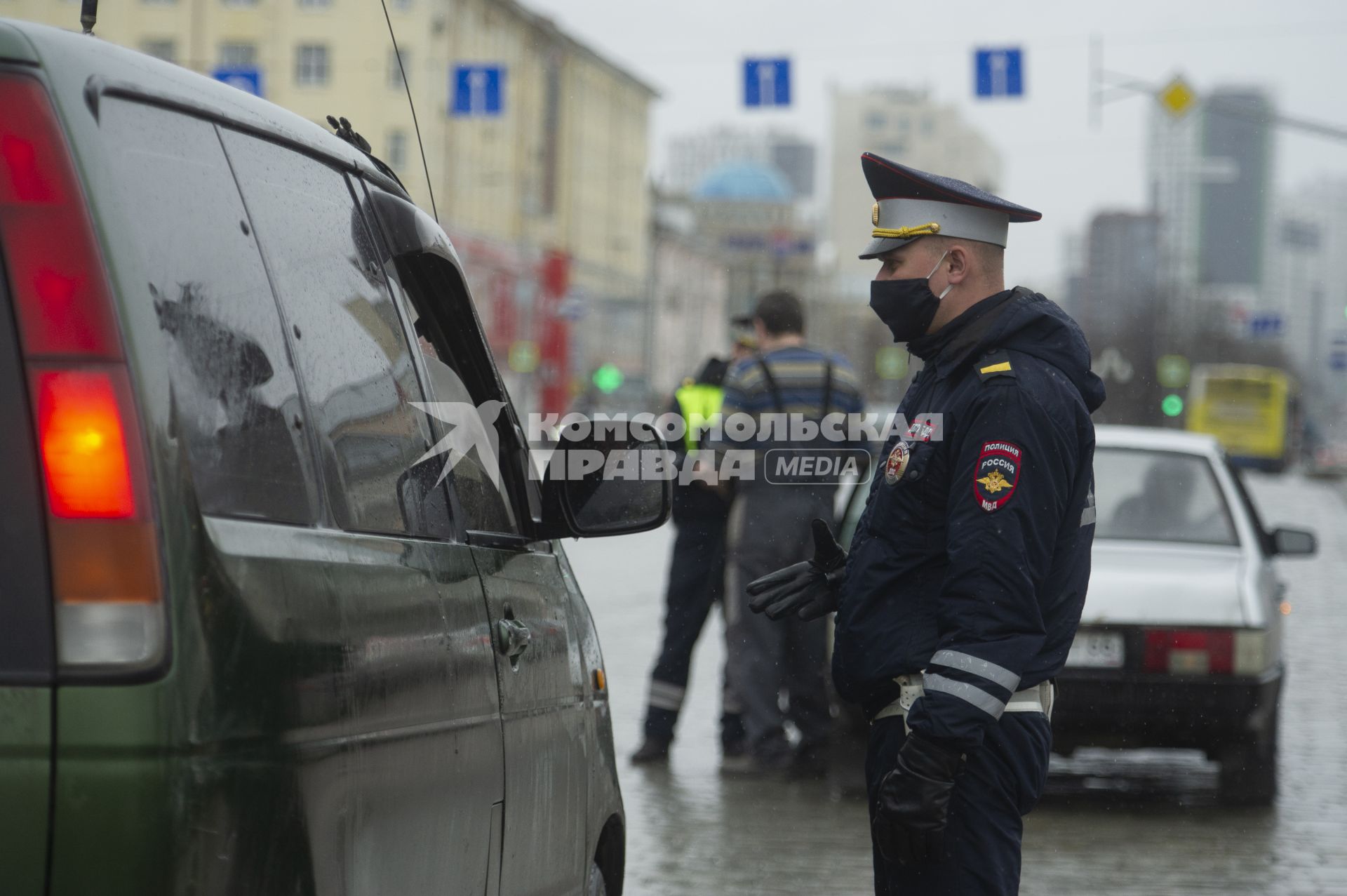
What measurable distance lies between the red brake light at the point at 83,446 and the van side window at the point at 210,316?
9 centimetres

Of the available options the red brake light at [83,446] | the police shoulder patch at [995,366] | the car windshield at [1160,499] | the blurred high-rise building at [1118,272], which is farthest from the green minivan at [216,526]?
the blurred high-rise building at [1118,272]

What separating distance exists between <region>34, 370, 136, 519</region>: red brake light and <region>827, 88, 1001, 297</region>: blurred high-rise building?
80.4m

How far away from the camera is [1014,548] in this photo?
3.32 metres

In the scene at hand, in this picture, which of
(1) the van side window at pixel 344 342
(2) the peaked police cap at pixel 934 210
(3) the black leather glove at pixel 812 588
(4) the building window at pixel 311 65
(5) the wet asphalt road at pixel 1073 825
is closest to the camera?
(1) the van side window at pixel 344 342

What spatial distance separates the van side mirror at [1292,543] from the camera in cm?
906

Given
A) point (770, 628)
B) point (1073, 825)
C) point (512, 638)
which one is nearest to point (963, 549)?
point (512, 638)

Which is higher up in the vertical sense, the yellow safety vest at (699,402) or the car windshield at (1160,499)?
the yellow safety vest at (699,402)

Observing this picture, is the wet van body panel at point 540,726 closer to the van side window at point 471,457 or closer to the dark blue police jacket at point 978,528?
the van side window at point 471,457

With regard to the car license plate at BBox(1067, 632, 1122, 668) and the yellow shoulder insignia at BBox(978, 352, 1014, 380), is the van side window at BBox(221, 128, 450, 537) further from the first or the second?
the car license plate at BBox(1067, 632, 1122, 668)

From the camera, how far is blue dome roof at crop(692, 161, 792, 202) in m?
119

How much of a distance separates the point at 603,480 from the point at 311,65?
38.0 m

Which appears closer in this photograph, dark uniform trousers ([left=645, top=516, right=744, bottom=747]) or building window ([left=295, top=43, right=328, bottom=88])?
dark uniform trousers ([left=645, top=516, right=744, bottom=747])

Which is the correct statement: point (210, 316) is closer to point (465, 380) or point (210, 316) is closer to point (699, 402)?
point (465, 380)

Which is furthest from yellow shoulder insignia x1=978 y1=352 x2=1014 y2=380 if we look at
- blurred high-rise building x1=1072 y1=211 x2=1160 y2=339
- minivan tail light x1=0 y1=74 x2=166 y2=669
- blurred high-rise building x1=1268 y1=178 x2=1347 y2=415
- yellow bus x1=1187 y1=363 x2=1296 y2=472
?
blurred high-rise building x1=1268 y1=178 x2=1347 y2=415
